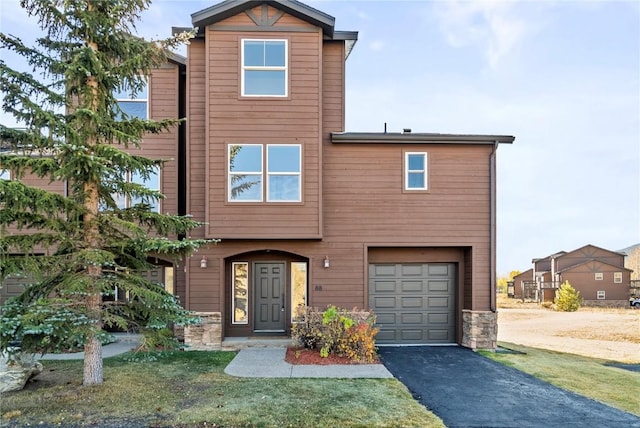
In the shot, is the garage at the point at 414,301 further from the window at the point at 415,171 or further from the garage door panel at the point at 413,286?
the window at the point at 415,171

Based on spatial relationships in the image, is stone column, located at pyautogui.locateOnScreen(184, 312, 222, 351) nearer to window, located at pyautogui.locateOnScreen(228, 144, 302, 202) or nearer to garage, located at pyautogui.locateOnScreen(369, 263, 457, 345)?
window, located at pyautogui.locateOnScreen(228, 144, 302, 202)

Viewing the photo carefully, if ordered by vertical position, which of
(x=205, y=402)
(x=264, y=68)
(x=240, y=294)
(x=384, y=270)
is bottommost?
(x=205, y=402)

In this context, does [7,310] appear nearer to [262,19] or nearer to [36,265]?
[36,265]

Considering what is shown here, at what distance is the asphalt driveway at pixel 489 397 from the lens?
5520 mm

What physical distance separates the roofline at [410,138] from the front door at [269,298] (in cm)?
369

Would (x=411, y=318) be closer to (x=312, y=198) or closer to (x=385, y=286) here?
(x=385, y=286)

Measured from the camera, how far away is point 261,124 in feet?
31.4

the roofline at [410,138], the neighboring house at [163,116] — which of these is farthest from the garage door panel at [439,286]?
the neighboring house at [163,116]

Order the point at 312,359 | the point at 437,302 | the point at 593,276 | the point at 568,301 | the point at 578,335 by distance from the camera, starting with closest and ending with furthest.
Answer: the point at 312,359 → the point at 437,302 → the point at 578,335 → the point at 568,301 → the point at 593,276

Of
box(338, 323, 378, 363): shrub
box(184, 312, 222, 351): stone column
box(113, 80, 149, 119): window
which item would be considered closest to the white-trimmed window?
box(184, 312, 222, 351): stone column

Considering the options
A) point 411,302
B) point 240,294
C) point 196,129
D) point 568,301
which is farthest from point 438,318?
point 568,301

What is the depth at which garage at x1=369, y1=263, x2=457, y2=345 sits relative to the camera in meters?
10.6

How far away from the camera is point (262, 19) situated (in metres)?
9.63

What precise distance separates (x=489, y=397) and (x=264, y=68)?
8287mm
